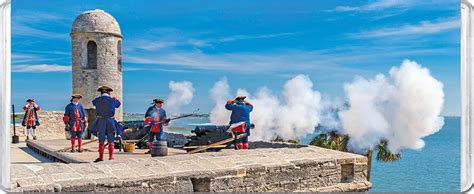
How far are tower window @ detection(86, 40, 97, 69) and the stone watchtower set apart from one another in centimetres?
3

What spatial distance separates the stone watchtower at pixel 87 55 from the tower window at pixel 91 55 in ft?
0.11

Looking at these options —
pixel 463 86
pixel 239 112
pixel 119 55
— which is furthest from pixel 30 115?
pixel 463 86

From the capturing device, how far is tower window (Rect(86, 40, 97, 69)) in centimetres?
1692

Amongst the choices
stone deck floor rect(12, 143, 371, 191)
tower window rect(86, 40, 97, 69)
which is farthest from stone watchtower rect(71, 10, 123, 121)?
stone deck floor rect(12, 143, 371, 191)

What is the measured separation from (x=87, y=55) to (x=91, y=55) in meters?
0.18

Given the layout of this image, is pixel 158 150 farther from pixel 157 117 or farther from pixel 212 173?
pixel 157 117

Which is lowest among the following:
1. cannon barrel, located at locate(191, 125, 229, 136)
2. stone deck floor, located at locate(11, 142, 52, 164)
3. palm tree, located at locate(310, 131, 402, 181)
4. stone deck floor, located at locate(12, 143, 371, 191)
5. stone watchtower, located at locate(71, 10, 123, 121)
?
palm tree, located at locate(310, 131, 402, 181)

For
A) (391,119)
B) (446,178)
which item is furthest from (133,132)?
(446,178)

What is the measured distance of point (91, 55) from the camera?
1705 cm

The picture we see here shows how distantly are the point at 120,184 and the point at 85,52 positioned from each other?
471 inches

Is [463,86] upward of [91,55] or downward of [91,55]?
downward

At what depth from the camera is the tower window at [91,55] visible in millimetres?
16922

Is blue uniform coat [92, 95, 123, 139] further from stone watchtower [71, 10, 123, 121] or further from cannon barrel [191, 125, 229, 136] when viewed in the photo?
stone watchtower [71, 10, 123, 121]

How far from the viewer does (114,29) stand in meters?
17.0
